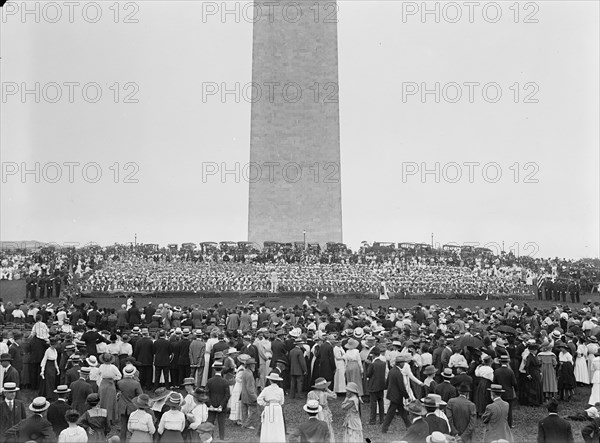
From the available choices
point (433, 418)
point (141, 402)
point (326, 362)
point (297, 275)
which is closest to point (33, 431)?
point (141, 402)

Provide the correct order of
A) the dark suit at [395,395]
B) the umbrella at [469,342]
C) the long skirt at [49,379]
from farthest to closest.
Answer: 1. the umbrella at [469,342]
2. the long skirt at [49,379]
3. the dark suit at [395,395]

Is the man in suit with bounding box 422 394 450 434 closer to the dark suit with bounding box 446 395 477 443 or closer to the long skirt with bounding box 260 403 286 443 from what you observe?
the dark suit with bounding box 446 395 477 443

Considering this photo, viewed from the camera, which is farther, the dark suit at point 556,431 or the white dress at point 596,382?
the white dress at point 596,382

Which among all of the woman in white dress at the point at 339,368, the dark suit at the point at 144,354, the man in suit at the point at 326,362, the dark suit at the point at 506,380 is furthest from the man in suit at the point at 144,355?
the dark suit at the point at 506,380

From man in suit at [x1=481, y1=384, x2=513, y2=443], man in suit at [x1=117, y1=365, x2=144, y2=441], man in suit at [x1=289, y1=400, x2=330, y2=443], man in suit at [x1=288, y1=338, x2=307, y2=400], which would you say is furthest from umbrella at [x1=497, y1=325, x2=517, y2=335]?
man in suit at [x1=117, y1=365, x2=144, y2=441]

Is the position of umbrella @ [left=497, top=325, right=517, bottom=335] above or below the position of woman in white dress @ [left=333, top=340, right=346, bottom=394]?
above

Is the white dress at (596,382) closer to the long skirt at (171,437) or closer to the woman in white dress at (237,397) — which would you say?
the woman in white dress at (237,397)

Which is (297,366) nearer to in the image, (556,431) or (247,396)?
(247,396)
